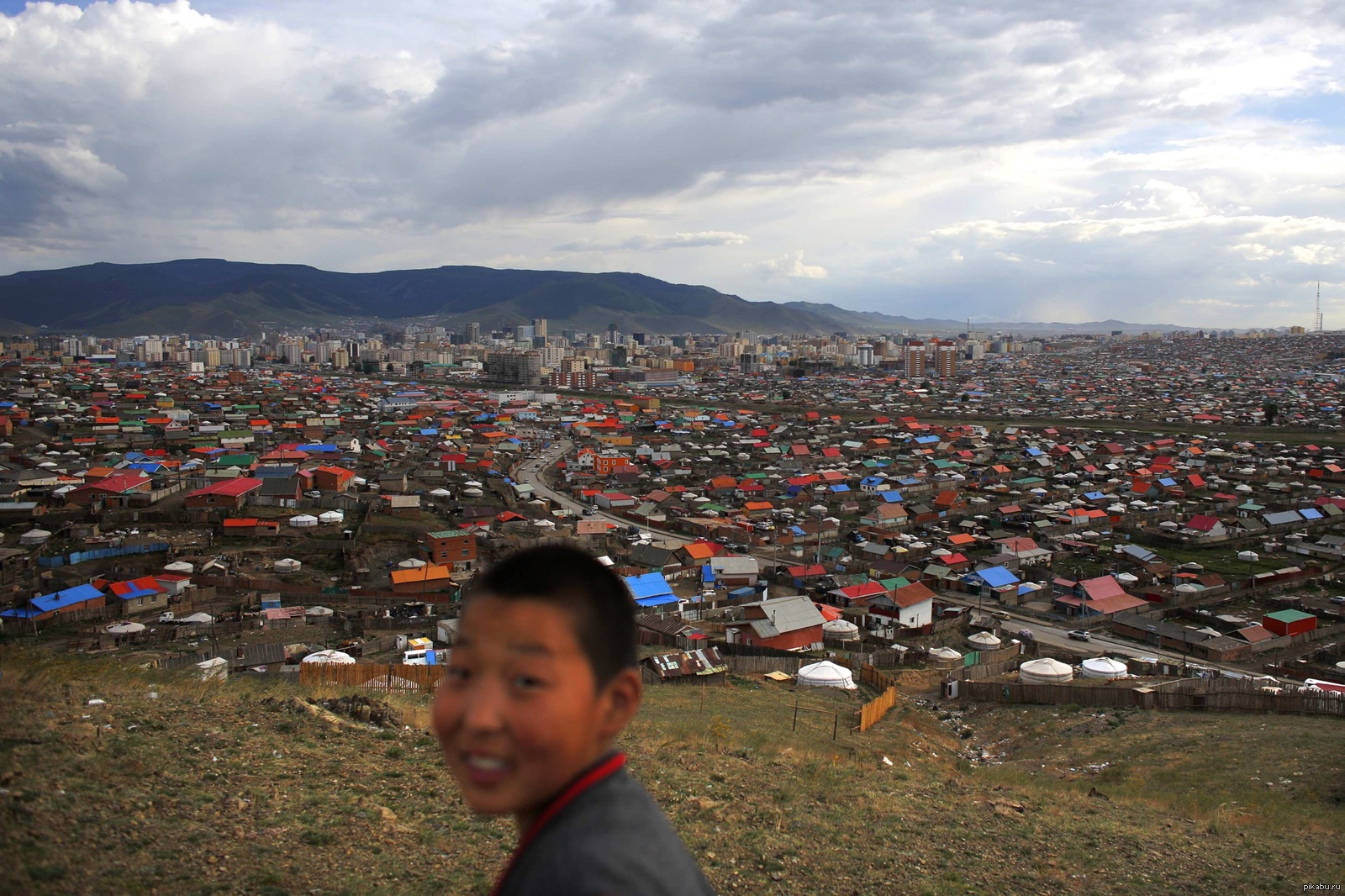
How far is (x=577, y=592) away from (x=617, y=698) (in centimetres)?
14

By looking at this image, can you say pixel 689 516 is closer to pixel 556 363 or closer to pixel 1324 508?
pixel 1324 508

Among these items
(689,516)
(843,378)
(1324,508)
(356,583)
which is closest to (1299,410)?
(1324,508)

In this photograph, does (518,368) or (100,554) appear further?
(518,368)

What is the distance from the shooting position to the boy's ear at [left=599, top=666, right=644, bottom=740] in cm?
91

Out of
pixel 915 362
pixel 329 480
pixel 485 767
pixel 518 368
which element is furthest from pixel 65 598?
pixel 915 362

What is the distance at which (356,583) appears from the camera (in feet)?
54.6

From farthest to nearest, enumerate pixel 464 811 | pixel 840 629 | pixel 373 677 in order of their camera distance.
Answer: pixel 840 629
pixel 373 677
pixel 464 811

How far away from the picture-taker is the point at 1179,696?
419 inches

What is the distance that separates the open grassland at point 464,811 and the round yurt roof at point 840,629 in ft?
22.1

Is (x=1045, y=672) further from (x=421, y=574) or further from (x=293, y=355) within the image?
(x=293, y=355)

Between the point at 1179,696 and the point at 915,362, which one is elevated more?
the point at 915,362

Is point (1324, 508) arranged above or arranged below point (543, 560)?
below

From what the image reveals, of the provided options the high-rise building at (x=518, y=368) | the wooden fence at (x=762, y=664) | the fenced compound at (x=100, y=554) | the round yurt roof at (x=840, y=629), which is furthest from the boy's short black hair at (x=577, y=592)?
the high-rise building at (x=518, y=368)

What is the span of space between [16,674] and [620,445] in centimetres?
3380
